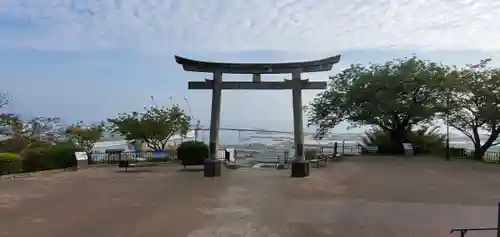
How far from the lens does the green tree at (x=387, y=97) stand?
20.2 m

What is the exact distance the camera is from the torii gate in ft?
45.7

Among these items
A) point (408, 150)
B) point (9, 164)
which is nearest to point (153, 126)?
point (9, 164)

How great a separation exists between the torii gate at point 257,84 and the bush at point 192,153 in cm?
298

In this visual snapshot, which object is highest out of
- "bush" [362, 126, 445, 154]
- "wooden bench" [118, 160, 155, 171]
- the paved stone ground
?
"bush" [362, 126, 445, 154]

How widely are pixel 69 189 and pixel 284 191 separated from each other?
5.46 m

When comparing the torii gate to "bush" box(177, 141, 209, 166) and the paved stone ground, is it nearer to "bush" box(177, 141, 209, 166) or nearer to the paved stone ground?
the paved stone ground

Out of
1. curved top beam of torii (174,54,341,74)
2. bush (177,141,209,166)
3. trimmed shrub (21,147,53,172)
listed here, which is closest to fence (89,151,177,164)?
bush (177,141,209,166)

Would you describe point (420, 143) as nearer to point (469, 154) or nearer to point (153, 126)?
point (469, 154)

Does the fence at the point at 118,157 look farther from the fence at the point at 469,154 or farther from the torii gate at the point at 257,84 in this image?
the fence at the point at 469,154

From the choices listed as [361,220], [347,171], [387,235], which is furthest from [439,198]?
[347,171]

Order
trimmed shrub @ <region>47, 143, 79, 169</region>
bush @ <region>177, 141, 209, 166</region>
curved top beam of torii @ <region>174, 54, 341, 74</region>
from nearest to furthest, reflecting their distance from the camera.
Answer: curved top beam of torii @ <region>174, 54, 341, 74</region>
trimmed shrub @ <region>47, 143, 79, 169</region>
bush @ <region>177, 141, 209, 166</region>

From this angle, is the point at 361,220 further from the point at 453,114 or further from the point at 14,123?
the point at 14,123

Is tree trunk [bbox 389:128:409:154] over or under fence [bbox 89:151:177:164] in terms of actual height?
over

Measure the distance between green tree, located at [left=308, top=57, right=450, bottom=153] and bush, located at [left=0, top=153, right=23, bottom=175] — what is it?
1372 cm
